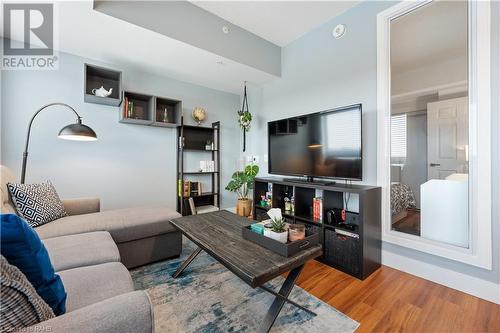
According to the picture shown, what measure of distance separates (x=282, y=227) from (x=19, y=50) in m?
→ 3.43

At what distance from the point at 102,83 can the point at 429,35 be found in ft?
12.6

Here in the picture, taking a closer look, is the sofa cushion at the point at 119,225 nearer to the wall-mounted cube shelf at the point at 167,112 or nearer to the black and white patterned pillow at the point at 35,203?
the black and white patterned pillow at the point at 35,203

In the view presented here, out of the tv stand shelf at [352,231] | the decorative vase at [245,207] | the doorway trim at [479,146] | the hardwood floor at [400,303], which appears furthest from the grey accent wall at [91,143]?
the doorway trim at [479,146]

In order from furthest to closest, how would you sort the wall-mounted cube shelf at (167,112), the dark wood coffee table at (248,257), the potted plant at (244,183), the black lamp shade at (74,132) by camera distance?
the potted plant at (244,183)
the wall-mounted cube shelf at (167,112)
the black lamp shade at (74,132)
the dark wood coffee table at (248,257)

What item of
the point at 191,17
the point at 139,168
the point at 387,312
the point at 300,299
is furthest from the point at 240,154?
the point at 387,312

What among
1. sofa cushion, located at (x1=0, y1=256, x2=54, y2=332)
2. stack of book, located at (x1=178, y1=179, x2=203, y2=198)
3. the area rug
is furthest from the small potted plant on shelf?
sofa cushion, located at (x1=0, y1=256, x2=54, y2=332)

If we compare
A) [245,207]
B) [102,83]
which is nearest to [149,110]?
[102,83]

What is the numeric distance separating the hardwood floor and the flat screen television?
96 cm

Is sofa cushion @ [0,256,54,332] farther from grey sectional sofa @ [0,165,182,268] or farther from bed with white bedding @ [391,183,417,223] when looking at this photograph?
bed with white bedding @ [391,183,417,223]

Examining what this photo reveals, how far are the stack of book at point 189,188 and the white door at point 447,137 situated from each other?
116 inches

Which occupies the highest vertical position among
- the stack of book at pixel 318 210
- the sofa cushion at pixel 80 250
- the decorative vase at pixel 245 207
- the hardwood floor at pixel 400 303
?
the stack of book at pixel 318 210

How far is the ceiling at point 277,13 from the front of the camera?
237 centimetres

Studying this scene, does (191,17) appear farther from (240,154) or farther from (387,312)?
(387,312)

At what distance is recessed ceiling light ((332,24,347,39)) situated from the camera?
96.3 inches
